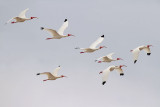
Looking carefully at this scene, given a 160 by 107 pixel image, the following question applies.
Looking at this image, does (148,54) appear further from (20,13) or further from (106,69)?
(20,13)

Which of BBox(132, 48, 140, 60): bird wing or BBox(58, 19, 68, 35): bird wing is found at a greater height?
BBox(58, 19, 68, 35): bird wing

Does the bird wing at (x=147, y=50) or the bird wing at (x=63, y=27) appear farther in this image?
the bird wing at (x=147, y=50)

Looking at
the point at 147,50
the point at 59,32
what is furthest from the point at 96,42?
the point at 147,50

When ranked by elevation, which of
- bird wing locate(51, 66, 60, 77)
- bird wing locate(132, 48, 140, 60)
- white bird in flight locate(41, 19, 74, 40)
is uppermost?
white bird in flight locate(41, 19, 74, 40)

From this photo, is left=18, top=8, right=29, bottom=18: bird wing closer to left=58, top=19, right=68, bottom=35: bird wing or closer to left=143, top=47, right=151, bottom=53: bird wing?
left=58, top=19, right=68, bottom=35: bird wing

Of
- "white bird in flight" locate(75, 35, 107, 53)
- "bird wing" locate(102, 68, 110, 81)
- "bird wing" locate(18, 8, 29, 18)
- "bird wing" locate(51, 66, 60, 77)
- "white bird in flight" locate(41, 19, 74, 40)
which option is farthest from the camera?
"bird wing" locate(51, 66, 60, 77)

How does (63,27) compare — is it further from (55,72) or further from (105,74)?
(105,74)

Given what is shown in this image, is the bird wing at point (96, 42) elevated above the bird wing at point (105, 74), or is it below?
above

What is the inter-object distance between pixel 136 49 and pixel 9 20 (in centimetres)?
1928

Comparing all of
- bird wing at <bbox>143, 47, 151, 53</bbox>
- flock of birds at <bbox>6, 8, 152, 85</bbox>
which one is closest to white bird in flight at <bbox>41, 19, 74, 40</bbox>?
flock of birds at <bbox>6, 8, 152, 85</bbox>

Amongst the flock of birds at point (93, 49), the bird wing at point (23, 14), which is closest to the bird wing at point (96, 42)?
the flock of birds at point (93, 49)

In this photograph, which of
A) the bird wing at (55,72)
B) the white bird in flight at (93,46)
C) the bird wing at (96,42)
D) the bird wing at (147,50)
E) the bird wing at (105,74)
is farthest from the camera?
the bird wing at (147,50)

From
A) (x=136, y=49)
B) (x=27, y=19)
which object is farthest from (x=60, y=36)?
(x=136, y=49)

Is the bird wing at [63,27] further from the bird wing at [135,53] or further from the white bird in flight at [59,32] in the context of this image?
the bird wing at [135,53]
